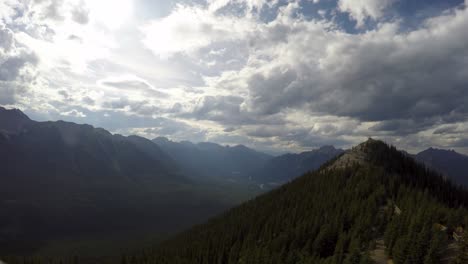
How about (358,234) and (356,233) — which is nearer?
(356,233)

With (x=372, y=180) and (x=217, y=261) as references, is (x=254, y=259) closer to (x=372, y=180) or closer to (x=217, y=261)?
(x=217, y=261)

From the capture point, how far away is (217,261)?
172 meters

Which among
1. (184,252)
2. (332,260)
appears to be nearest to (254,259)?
(332,260)

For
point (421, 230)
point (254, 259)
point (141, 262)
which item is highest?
point (421, 230)

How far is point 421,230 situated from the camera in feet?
347

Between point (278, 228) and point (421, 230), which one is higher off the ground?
point (421, 230)

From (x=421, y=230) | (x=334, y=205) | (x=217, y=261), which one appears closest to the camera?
(x=421, y=230)

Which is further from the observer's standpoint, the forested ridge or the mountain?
the mountain

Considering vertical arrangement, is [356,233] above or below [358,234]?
above

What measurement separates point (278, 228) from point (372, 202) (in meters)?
58.0

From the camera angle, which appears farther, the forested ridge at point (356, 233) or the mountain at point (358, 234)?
the mountain at point (358, 234)

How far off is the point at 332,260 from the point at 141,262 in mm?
123619

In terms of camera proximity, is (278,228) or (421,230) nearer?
(421,230)

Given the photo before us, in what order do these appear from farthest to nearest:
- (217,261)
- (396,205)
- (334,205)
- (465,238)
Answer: (334,205), (217,261), (396,205), (465,238)
